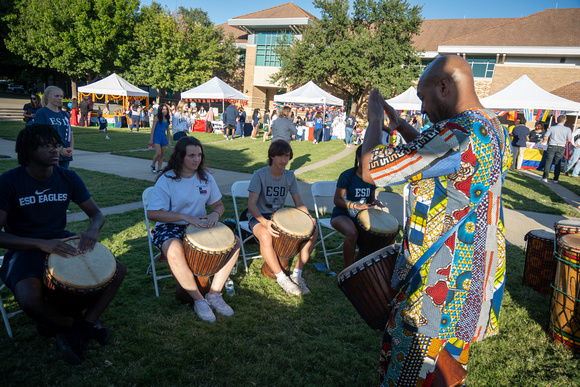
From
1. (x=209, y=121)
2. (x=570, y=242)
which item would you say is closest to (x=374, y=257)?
(x=570, y=242)

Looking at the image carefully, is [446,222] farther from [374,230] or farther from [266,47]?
[266,47]

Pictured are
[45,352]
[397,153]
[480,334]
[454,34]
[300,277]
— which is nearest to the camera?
[397,153]

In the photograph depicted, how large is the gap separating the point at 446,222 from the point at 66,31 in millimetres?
36673

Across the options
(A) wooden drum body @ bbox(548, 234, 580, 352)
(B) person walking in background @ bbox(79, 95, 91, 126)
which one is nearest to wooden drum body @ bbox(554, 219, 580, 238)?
(A) wooden drum body @ bbox(548, 234, 580, 352)

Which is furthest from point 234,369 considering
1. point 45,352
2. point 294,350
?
point 45,352

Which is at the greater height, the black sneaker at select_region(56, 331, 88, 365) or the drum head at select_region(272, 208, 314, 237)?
the drum head at select_region(272, 208, 314, 237)

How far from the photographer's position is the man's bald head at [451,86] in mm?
1571

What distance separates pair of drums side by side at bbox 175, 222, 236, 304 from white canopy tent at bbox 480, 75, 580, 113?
1461 cm

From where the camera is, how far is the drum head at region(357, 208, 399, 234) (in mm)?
3976

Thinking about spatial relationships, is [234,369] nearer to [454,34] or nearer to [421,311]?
[421,311]

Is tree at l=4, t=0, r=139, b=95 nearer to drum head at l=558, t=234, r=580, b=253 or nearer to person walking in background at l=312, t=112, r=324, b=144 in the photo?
person walking in background at l=312, t=112, r=324, b=144

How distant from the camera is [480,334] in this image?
1.69m

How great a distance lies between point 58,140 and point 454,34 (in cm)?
4339

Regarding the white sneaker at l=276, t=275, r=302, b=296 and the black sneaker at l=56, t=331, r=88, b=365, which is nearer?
the black sneaker at l=56, t=331, r=88, b=365
